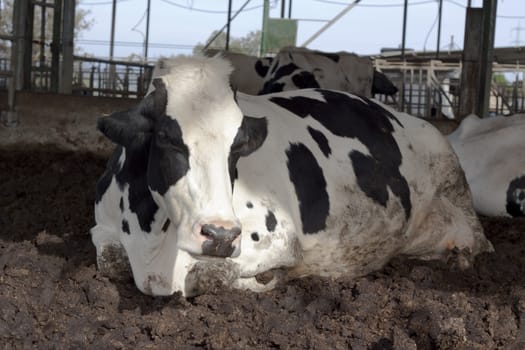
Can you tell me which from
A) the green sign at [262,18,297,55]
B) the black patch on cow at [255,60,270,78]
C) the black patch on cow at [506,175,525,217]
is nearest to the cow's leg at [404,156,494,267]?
the black patch on cow at [506,175,525,217]

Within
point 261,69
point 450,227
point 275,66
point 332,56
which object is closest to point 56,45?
point 261,69

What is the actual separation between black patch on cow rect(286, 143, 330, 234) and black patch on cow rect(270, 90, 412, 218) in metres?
0.39

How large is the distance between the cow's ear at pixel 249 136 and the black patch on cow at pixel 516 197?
13.0ft

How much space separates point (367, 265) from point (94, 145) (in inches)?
223

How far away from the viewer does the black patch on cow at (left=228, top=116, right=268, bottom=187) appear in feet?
13.5

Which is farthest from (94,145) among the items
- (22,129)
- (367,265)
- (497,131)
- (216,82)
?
(216,82)

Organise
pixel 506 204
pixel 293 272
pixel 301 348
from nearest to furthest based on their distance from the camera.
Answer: pixel 301 348 → pixel 293 272 → pixel 506 204

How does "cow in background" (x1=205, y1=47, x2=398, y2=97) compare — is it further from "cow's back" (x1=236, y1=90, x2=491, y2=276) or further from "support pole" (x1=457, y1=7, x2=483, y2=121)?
"cow's back" (x1=236, y1=90, x2=491, y2=276)

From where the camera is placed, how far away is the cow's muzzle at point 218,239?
372cm

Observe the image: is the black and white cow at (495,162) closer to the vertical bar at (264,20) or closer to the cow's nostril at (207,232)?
the cow's nostril at (207,232)

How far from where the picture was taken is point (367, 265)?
5.55m

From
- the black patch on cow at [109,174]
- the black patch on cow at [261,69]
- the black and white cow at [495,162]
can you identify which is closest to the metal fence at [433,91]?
the black patch on cow at [261,69]

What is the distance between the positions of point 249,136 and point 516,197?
4.16 meters

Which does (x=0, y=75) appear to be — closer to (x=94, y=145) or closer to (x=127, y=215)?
(x=94, y=145)
